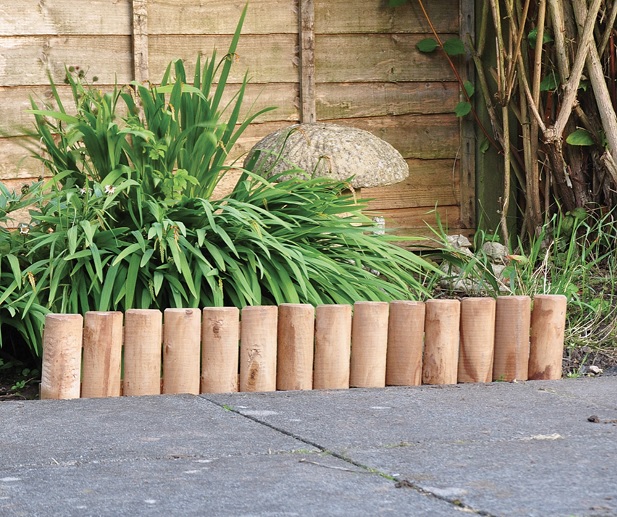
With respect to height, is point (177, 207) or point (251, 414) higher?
point (177, 207)

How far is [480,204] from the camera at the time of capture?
19.8 feet

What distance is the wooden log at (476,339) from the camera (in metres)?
3.33

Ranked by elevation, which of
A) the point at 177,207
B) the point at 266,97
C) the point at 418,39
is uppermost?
the point at 418,39

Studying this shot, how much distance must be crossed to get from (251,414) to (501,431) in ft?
2.26

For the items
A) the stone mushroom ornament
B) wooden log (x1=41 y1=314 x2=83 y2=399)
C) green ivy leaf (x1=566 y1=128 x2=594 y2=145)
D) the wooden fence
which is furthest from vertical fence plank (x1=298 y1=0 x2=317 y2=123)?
wooden log (x1=41 y1=314 x2=83 y2=399)

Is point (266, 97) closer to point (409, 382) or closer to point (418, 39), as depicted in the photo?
point (418, 39)

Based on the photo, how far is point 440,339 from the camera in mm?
3305

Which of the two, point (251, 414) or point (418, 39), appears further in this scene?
point (418, 39)

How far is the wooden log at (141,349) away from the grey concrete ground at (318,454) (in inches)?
4.8

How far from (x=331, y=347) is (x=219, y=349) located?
0.37m

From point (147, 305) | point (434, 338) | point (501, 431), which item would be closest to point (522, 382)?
point (434, 338)

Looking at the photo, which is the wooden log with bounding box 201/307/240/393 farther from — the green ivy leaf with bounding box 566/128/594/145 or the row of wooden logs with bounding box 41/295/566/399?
the green ivy leaf with bounding box 566/128/594/145

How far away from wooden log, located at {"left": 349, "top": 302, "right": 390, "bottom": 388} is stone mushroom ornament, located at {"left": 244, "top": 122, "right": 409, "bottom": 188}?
106 cm

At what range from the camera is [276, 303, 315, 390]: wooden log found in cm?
317
